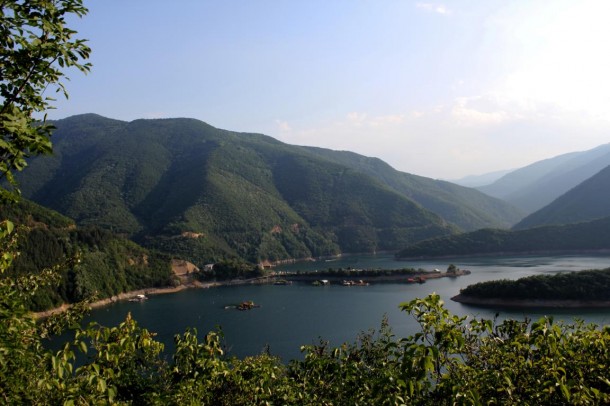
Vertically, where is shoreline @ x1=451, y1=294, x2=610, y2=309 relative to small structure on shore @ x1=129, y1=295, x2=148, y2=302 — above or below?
above

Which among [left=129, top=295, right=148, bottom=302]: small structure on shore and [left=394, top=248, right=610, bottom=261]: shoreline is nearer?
[left=129, top=295, right=148, bottom=302]: small structure on shore

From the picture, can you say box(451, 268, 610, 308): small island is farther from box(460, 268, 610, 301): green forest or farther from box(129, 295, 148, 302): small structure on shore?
box(129, 295, 148, 302): small structure on shore

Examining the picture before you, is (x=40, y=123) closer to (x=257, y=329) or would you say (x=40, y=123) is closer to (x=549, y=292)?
(x=257, y=329)

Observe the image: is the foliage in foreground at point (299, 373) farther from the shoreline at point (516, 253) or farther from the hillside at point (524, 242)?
the hillside at point (524, 242)

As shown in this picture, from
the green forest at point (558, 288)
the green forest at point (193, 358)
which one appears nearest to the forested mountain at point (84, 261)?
the green forest at point (558, 288)

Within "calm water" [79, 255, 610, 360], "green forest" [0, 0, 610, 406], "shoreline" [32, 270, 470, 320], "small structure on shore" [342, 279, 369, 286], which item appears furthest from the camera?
"small structure on shore" [342, 279, 369, 286]

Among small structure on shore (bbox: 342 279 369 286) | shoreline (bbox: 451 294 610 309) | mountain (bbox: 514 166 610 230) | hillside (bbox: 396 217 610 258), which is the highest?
mountain (bbox: 514 166 610 230)

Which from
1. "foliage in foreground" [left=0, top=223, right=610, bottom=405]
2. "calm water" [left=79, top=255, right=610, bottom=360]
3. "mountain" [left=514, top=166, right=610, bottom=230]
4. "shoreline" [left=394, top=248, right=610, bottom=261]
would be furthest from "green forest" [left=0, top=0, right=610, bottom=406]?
"mountain" [left=514, top=166, right=610, bottom=230]
